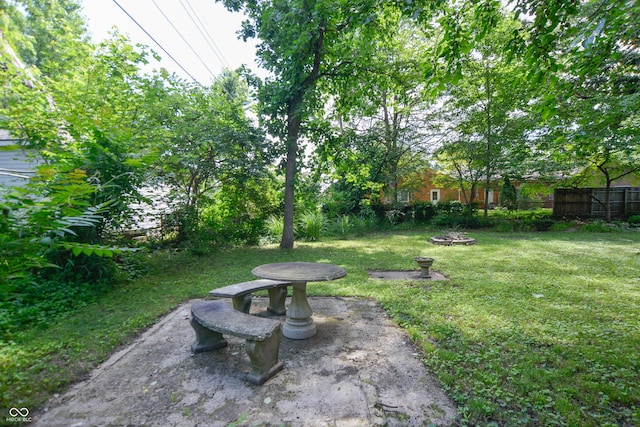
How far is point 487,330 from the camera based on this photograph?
127 inches

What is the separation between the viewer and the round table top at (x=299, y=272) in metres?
2.92

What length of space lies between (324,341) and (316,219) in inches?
302

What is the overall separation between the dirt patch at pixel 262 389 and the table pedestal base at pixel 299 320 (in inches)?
3.2

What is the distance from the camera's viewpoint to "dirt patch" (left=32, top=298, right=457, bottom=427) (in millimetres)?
Result: 1945

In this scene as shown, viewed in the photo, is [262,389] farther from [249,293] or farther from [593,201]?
[593,201]

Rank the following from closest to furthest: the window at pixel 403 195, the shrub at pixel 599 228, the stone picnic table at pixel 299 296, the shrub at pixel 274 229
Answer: the stone picnic table at pixel 299 296 < the shrub at pixel 274 229 < the shrub at pixel 599 228 < the window at pixel 403 195

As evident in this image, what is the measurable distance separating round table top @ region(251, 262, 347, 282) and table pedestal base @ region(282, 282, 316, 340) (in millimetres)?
170

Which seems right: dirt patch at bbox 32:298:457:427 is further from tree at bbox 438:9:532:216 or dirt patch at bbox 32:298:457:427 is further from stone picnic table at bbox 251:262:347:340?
tree at bbox 438:9:532:216

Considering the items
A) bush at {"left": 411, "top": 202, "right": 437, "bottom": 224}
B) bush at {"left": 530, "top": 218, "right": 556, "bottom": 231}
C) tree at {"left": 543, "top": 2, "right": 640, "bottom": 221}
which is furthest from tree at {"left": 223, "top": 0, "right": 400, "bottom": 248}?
bush at {"left": 530, "top": 218, "right": 556, "bottom": 231}

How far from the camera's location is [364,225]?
12656mm

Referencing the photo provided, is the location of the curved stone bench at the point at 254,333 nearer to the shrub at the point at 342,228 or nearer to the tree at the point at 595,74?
the tree at the point at 595,74

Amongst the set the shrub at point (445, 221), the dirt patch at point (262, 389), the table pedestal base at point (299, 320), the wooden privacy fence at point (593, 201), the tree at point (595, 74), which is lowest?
the dirt patch at point (262, 389)

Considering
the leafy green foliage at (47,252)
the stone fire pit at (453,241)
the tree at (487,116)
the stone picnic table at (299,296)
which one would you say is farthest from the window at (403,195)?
the leafy green foliage at (47,252)

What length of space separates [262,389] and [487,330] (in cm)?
254
